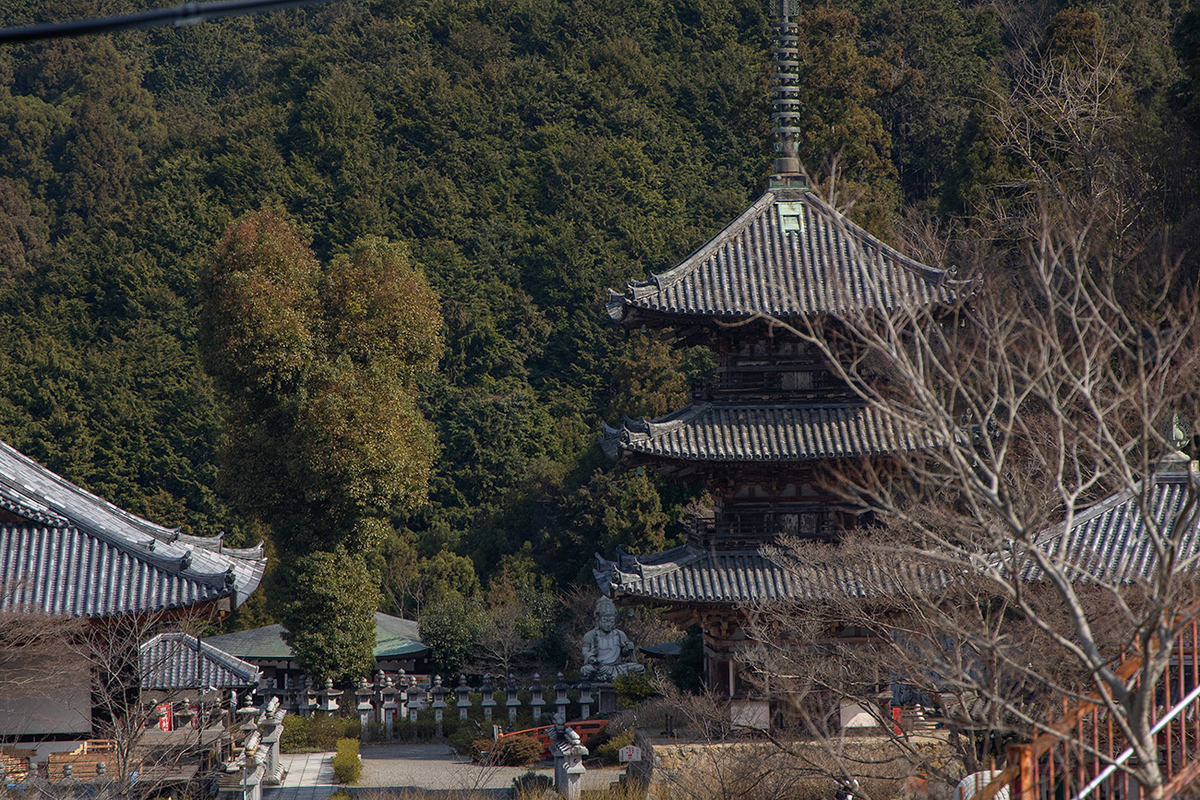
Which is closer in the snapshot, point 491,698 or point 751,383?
point 751,383

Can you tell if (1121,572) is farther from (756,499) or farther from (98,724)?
(98,724)

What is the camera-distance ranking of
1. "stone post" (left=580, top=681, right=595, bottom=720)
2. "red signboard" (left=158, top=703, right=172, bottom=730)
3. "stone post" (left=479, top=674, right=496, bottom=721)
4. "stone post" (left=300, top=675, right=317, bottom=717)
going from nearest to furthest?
"red signboard" (left=158, top=703, right=172, bottom=730)
"stone post" (left=580, top=681, right=595, bottom=720)
"stone post" (left=479, top=674, right=496, bottom=721)
"stone post" (left=300, top=675, right=317, bottom=717)

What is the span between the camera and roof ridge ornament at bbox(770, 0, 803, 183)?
20391 mm

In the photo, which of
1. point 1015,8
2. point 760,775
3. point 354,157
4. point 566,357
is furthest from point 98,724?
point 1015,8

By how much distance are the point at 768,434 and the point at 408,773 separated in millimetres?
9121

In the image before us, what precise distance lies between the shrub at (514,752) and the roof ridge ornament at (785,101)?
10098 mm

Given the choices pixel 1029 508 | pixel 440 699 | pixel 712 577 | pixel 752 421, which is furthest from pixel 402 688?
pixel 1029 508

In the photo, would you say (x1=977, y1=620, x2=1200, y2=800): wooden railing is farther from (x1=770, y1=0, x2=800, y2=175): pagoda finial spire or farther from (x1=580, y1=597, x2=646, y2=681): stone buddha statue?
(x1=580, y1=597, x2=646, y2=681): stone buddha statue

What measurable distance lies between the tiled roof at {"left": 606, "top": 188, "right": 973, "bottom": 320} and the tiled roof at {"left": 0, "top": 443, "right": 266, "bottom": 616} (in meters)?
6.90

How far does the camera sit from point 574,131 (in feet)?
180

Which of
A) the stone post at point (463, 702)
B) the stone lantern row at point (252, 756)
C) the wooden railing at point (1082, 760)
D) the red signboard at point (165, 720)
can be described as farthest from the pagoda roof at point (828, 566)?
the stone post at point (463, 702)

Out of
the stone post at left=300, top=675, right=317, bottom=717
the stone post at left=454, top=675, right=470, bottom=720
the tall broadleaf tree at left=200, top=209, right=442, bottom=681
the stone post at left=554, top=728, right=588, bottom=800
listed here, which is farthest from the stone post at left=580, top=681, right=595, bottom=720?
the stone post at left=554, top=728, right=588, bottom=800

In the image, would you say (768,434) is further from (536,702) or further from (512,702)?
(512,702)

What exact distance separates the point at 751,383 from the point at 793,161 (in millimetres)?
3571
